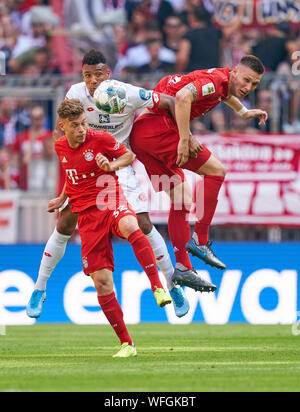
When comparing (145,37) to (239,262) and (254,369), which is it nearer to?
(239,262)

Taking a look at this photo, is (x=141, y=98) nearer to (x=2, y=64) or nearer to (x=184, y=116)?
(x=184, y=116)

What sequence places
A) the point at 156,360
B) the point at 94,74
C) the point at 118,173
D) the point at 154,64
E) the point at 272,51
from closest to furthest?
the point at 156,360, the point at 94,74, the point at 118,173, the point at 272,51, the point at 154,64

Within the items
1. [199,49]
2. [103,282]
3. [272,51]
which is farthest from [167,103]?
[272,51]

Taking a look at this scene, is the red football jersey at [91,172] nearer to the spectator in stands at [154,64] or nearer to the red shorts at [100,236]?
the red shorts at [100,236]

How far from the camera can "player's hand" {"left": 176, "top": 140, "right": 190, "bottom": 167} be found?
35.6 ft

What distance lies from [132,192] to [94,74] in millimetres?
1588

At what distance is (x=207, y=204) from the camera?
1149 centimetres

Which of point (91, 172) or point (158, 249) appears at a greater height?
point (91, 172)

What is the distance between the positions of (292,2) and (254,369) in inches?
397

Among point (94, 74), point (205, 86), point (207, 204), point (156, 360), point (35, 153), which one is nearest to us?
point (156, 360)

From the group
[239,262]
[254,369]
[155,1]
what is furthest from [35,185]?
[254,369]

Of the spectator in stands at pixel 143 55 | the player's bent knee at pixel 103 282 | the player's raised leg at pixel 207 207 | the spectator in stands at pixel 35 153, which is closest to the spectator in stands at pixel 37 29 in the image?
the spectator in stands at pixel 143 55

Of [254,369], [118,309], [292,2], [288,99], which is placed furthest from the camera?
[292,2]

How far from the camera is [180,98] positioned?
10750mm
